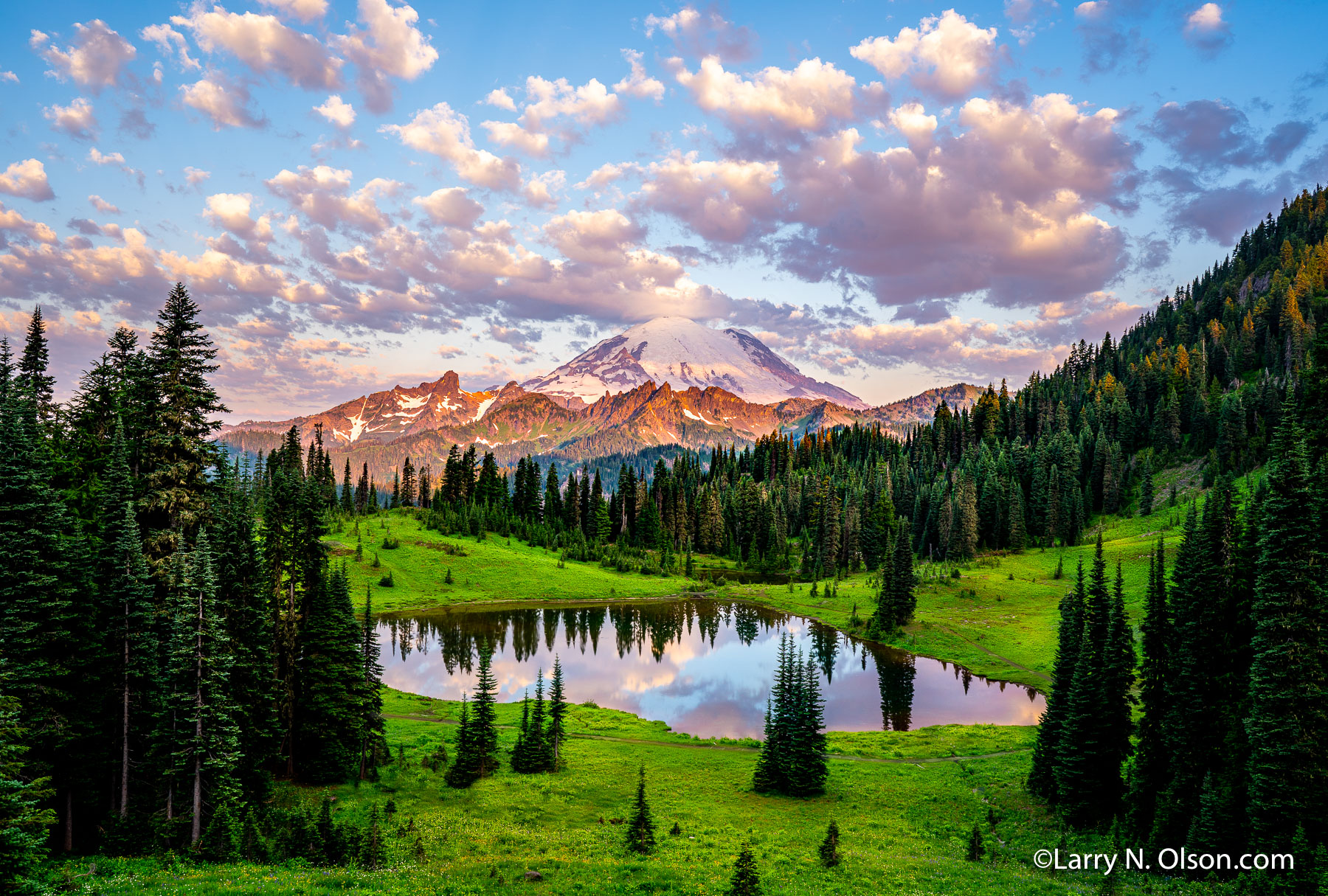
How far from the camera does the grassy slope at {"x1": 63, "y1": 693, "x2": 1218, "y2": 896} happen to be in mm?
22453

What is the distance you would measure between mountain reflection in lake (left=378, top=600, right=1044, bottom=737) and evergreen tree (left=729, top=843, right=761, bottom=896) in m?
35.9

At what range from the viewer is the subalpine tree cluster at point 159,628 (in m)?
25.0

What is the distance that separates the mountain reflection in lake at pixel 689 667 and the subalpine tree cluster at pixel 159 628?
29935 millimetres

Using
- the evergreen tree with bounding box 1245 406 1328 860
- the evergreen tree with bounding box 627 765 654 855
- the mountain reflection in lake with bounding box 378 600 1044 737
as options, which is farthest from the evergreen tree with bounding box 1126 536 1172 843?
the mountain reflection in lake with bounding box 378 600 1044 737

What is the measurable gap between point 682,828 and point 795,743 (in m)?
11.4

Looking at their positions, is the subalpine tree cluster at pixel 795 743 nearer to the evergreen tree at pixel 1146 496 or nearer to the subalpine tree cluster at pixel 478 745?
the subalpine tree cluster at pixel 478 745

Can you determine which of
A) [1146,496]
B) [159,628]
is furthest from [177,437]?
[1146,496]

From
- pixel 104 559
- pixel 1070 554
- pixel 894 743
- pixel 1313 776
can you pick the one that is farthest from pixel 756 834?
pixel 1070 554

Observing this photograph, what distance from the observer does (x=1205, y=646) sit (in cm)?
2900

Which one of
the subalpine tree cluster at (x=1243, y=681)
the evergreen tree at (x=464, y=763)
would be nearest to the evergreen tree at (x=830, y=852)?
the subalpine tree cluster at (x=1243, y=681)

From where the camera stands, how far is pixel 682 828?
31.8 metres

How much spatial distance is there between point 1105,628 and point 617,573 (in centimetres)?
11082

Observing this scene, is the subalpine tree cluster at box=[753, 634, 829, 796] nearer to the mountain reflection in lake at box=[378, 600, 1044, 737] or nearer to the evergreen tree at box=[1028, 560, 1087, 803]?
the evergreen tree at box=[1028, 560, 1087, 803]

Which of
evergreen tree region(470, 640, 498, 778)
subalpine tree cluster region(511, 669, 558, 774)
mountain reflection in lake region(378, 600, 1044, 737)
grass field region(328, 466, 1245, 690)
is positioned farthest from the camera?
grass field region(328, 466, 1245, 690)
